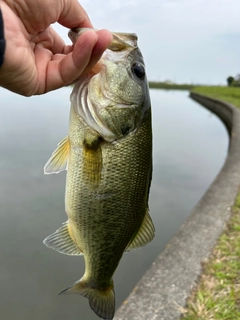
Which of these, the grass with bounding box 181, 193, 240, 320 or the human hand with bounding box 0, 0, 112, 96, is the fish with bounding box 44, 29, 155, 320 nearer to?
the human hand with bounding box 0, 0, 112, 96

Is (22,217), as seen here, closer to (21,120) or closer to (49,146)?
(49,146)

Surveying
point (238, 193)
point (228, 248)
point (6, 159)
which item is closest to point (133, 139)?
point (228, 248)

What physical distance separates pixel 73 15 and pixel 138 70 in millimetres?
359

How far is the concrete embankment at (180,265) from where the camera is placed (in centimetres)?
235

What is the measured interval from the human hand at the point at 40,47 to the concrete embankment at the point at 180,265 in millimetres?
1715

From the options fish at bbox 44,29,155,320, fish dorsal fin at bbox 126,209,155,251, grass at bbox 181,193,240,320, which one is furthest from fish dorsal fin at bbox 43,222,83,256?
grass at bbox 181,193,240,320

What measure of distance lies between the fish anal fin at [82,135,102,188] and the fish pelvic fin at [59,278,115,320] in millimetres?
509

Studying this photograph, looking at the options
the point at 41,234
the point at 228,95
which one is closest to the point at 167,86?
the point at 228,95

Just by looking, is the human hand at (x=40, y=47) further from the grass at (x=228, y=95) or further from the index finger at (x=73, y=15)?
the grass at (x=228, y=95)

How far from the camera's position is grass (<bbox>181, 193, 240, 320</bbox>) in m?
2.34

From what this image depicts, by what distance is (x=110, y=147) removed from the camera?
1.41 metres

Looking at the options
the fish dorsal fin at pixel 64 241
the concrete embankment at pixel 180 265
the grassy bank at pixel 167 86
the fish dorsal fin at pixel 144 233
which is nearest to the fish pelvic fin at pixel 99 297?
the fish dorsal fin at pixel 64 241

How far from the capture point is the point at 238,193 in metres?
4.43

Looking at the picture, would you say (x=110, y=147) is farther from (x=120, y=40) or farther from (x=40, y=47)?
(x=40, y=47)
